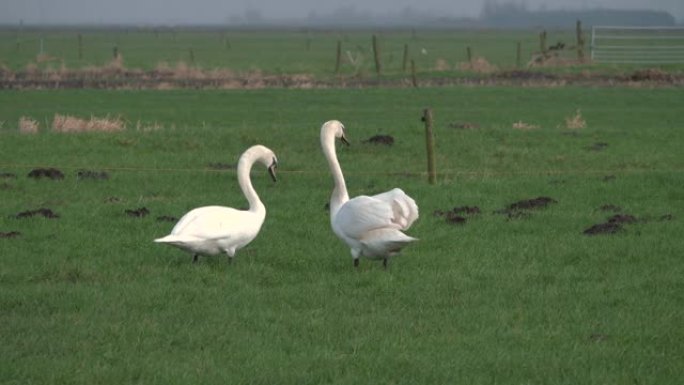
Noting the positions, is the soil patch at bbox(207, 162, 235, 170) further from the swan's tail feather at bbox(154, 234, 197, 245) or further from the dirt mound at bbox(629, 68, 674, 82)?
the dirt mound at bbox(629, 68, 674, 82)

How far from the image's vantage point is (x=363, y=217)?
1345 centimetres

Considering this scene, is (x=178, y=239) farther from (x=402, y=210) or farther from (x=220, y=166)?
(x=220, y=166)

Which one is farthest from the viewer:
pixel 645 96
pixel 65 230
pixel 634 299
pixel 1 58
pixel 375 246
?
pixel 1 58

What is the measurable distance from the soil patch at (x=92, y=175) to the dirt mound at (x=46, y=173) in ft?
1.16

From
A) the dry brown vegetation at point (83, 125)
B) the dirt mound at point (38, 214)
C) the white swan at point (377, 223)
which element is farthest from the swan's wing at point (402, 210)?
the dry brown vegetation at point (83, 125)

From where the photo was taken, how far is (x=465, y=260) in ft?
47.5

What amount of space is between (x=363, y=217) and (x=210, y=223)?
68.0 inches

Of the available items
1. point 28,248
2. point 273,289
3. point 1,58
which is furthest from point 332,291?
point 1,58

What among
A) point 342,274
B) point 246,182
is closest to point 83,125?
point 246,182

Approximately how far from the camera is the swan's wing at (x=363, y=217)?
43.7 ft

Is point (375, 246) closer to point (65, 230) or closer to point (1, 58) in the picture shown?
point (65, 230)

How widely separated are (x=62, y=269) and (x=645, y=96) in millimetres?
33859

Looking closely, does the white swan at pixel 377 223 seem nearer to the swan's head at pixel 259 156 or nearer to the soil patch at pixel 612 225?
the swan's head at pixel 259 156

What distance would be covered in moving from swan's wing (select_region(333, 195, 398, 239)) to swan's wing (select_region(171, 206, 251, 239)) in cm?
119
